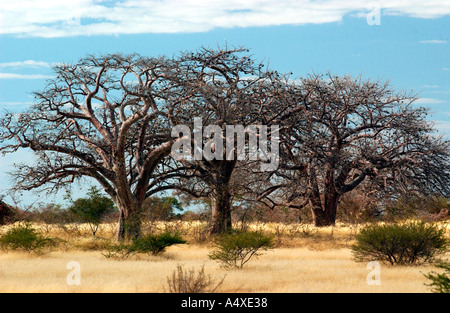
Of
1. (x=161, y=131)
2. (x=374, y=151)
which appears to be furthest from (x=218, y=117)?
(x=374, y=151)

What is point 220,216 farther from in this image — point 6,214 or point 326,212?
point 6,214

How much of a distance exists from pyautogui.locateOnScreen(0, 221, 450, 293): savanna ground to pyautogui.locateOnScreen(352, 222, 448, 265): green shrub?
47cm

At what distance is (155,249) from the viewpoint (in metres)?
16.6

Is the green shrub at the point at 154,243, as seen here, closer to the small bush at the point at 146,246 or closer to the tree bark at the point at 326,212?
the small bush at the point at 146,246

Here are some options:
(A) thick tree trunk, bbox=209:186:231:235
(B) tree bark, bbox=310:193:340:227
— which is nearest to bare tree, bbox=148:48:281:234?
(A) thick tree trunk, bbox=209:186:231:235

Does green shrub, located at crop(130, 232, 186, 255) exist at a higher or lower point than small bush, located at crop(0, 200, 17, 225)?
higher

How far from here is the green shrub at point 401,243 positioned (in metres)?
14.6

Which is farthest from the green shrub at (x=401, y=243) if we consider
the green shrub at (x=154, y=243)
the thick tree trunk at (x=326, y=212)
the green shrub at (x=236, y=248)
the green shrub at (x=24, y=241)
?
the thick tree trunk at (x=326, y=212)

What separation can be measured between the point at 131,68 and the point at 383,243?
38.4 ft

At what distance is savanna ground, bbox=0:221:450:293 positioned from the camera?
10688 millimetres

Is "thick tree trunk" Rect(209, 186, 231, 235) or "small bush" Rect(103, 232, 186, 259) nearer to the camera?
"small bush" Rect(103, 232, 186, 259)

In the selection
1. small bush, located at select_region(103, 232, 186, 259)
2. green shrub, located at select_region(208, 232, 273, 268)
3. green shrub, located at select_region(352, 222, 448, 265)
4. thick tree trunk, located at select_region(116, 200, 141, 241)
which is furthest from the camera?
thick tree trunk, located at select_region(116, 200, 141, 241)

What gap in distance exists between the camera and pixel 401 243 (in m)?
14.6

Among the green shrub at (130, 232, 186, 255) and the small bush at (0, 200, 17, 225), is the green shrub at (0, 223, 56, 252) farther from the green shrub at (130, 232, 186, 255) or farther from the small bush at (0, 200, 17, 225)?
the small bush at (0, 200, 17, 225)
